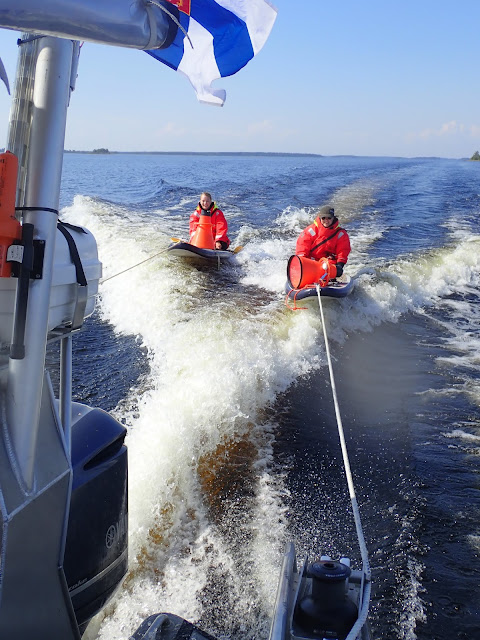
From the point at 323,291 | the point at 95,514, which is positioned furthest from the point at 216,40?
the point at 323,291

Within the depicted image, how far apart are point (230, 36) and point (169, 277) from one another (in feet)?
23.2

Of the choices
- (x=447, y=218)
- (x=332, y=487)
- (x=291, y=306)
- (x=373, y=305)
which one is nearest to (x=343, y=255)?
(x=373, y=305)

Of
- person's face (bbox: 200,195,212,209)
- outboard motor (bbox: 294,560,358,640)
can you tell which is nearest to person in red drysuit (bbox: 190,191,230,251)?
person's face (bbox: 200,195,212,209)

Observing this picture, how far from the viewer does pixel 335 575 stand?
1798 millimetres

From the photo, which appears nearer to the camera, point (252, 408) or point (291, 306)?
point (252, 408)

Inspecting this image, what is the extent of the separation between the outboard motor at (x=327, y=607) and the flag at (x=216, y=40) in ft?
5.27

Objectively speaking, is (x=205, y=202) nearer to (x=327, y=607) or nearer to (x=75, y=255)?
(x=75, y=255)

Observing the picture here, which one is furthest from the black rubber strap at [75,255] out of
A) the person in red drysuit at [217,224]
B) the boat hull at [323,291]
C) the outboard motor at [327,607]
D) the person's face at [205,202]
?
the person's face at [205,202]

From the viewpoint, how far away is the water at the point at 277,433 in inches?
123

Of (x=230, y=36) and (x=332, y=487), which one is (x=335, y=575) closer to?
(x=230, y=36)

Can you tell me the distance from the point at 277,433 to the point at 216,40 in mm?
3369

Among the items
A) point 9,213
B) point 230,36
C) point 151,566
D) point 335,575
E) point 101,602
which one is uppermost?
point 230,36

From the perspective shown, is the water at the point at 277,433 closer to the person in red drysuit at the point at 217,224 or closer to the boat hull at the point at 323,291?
the boat hull at the point at 323,291

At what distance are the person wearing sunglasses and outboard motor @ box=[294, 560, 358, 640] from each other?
726 centimetres
